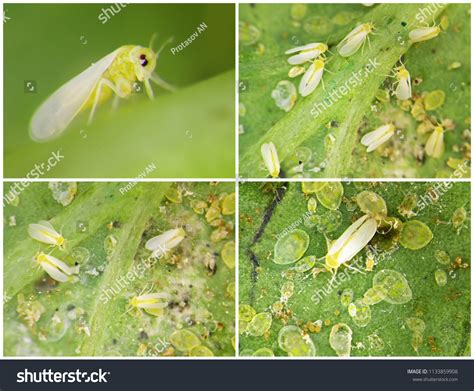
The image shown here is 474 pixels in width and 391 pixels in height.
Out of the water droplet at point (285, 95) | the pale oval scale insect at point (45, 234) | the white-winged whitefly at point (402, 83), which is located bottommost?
the white-winged whitefly at point (402, 83)

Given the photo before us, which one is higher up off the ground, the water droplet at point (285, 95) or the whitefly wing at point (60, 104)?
the whitefly wing at point (60, 104)

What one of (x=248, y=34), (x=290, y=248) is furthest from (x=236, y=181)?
(x=248, y=34)

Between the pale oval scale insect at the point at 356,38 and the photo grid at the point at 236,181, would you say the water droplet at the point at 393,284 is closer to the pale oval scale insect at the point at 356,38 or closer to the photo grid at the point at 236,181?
the photo grid at the point at 236,181

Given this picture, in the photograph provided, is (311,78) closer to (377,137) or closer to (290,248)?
(377,137)

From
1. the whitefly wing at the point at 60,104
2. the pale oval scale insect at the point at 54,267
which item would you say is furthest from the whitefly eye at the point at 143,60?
the pale oval scale insect at the point at 54,267
